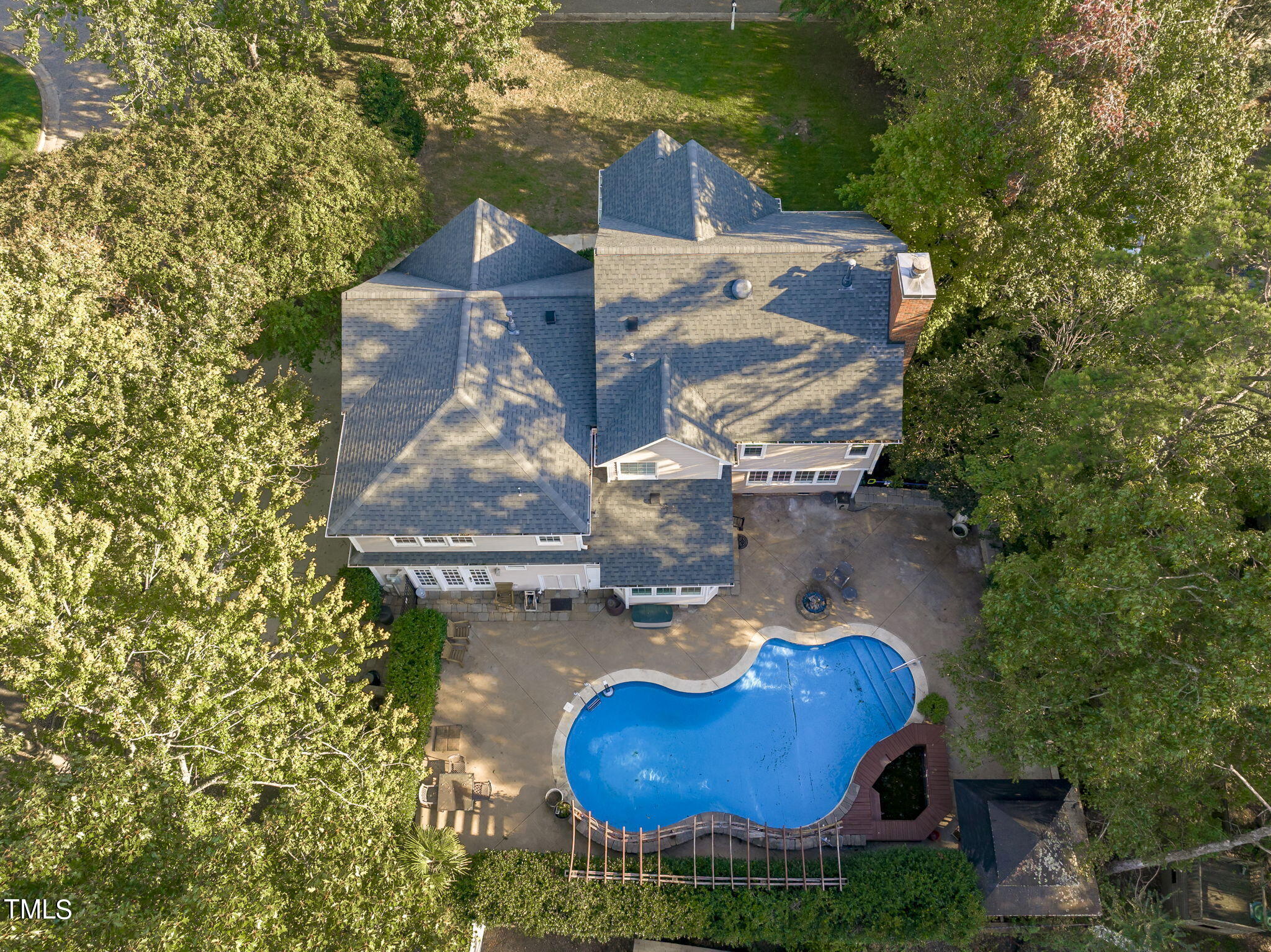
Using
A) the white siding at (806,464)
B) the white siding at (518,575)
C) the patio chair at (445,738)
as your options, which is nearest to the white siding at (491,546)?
the white siding at (518,575)

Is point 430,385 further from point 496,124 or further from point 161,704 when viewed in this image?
point 496,124

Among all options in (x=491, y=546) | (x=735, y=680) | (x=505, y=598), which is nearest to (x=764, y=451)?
(x=735, y=680)

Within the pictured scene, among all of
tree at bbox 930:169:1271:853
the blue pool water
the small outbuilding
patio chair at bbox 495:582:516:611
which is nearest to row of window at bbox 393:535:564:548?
patio chair at bbox 495:582:516:611

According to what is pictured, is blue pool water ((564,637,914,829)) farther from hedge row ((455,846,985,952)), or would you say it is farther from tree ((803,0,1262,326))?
tree ((803,0,1262,326))

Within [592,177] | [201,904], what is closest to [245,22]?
[592,177]

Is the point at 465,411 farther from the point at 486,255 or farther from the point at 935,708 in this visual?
the point at 935,708

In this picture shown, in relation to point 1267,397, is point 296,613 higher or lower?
lower
